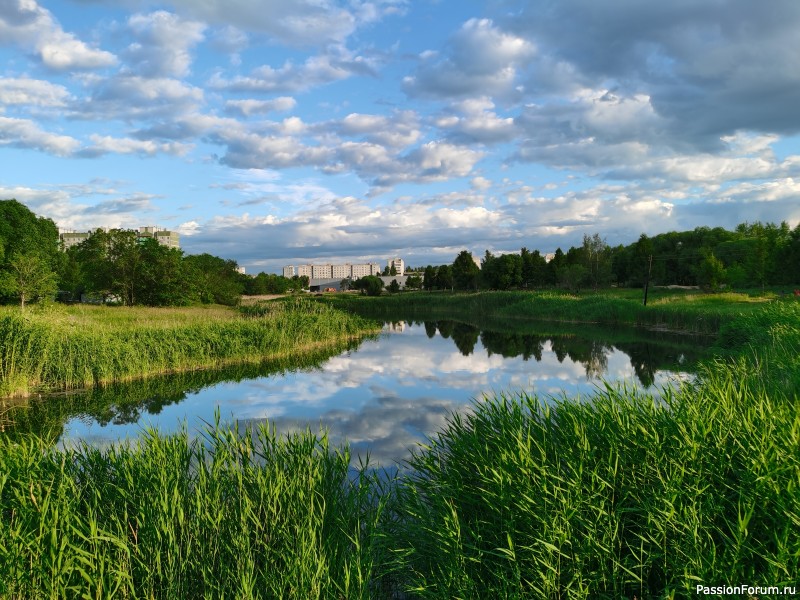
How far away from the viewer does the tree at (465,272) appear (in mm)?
83250

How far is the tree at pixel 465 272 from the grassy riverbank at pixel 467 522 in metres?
77.7

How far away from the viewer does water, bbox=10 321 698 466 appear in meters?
12.8

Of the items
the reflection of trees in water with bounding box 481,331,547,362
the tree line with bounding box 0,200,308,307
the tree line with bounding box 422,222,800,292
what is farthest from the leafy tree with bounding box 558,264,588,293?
the tree line with bounding box 0,200,308,307

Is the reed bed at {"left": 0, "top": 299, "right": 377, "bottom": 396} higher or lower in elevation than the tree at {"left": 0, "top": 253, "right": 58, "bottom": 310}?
lower

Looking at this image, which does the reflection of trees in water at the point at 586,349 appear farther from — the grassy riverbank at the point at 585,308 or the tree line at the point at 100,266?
the tree line at the point at 100,266

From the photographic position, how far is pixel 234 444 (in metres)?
6.33

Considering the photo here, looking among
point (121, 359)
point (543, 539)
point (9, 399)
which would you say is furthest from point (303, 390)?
point (543, 539)

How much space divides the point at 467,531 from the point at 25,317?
1642cm

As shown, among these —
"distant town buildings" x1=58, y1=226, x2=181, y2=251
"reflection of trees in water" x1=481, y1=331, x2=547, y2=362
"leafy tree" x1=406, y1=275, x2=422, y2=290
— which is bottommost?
"reflection of trees in water" x1=481, y1=331, x2=547, y2=362

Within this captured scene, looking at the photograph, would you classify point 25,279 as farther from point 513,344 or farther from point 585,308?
point 585,308

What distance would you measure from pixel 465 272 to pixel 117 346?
68750mm

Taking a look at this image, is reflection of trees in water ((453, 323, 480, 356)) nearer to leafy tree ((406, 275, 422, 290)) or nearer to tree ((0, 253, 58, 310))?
tree ((0, 253, 58, 310))

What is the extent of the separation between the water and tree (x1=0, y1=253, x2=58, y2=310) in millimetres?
21496

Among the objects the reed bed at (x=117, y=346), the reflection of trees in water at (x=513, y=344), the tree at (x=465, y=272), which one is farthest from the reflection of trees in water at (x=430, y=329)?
the tree at (x=465, y=272)
